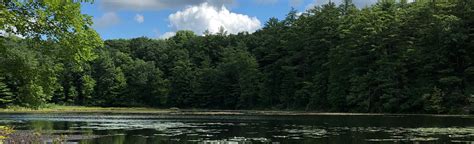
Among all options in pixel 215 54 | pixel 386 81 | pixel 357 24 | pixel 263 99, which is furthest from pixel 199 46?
pixel 386 81

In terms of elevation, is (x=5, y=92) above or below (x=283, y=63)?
below

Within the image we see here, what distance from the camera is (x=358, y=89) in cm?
7494

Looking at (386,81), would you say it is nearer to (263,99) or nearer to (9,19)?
(263,99)

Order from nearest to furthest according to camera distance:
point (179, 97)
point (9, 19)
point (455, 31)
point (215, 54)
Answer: point (9, 19) < point (455, 31) < point (179, 97) < point (215, 54)

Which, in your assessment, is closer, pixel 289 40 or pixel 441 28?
pixel 441 28

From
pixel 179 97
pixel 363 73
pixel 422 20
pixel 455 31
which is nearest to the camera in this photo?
pixel 455 31

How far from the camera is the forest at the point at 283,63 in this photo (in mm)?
16656

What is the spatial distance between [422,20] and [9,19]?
65.7 m

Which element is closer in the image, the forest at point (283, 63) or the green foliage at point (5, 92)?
the forest at point (283, 63)

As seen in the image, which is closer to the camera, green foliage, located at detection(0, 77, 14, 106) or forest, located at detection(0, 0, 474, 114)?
forest, located at detection(0, 0, 474, 114)

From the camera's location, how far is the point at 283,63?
102 m

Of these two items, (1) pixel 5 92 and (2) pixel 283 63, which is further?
(2) pixel 283 63

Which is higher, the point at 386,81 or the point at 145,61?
the point at 145,61

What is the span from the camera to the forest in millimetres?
16656
